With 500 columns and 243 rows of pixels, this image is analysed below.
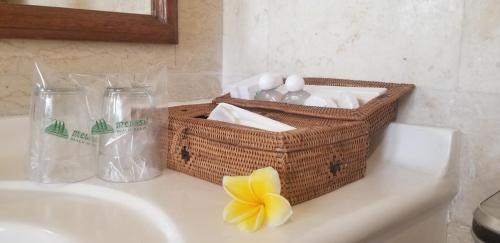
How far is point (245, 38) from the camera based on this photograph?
95 centimetres

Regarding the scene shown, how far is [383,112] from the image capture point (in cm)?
63

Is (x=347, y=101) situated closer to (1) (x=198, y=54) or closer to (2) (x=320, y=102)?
(2) (x=320, y=102)

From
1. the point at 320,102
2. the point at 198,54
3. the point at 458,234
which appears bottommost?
the point at 458,234

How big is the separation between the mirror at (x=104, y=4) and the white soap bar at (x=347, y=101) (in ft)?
1.52

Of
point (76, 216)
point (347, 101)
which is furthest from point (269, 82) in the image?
point (76, 216)

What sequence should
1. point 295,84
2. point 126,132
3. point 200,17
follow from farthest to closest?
point 200,17, point 295,84, point 126,132

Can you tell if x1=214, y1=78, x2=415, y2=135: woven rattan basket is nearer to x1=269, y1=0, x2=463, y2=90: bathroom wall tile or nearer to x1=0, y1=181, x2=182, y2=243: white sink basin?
x1=269, y1=0, x2=463, y2=90: bathroom wall tile

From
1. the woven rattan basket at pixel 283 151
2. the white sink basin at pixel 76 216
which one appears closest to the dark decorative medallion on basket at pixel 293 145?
the woven rattan basket at pixel 283 151

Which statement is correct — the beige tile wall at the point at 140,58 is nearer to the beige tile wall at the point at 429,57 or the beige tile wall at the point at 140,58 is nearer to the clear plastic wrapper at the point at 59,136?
the clear plastic wrapper at the point at 59,136

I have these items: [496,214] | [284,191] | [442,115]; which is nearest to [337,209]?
[284,191]

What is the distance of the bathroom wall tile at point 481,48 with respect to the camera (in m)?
0.56

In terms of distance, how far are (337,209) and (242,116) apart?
0.22 metres

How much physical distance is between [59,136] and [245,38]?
509 millimetres

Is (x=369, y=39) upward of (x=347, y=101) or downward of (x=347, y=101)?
upward
